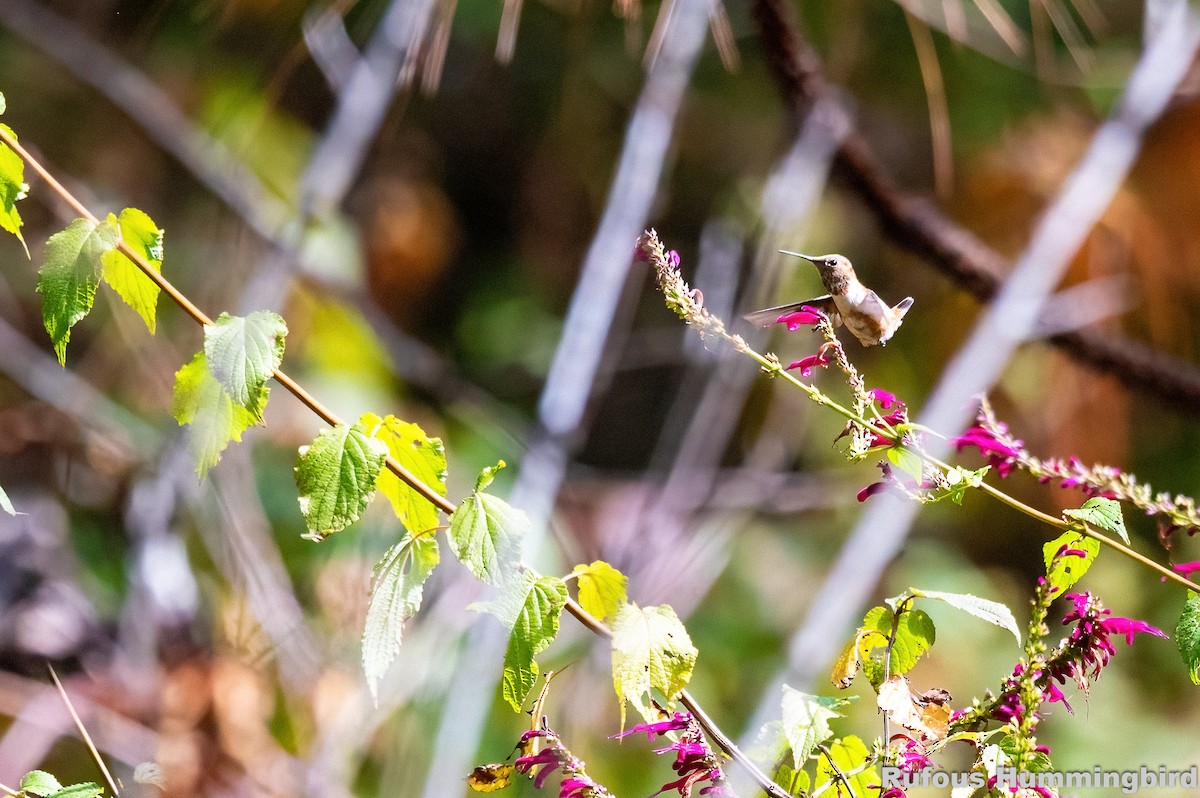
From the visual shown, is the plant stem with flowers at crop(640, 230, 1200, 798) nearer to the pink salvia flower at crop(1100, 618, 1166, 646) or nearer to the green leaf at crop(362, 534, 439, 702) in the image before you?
the pink salvia flower at crop(1100, 618, 1166, 646)

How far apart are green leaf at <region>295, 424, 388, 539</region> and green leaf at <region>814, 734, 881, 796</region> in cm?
19

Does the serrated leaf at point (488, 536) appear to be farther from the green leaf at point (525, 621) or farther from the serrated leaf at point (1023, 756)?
the serrated leaf at point (1023, 756)

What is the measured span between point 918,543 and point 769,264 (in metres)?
0.58

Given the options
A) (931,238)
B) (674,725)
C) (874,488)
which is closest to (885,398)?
(874,488)

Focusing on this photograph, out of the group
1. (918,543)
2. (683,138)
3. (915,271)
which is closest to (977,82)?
(915,271)

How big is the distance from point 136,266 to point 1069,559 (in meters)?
0.36

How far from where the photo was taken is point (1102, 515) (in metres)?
0.34

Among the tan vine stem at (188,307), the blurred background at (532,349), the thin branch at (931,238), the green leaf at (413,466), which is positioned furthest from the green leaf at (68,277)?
the thin branch at (931,238)

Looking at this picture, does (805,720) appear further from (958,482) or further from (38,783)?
(38,783)

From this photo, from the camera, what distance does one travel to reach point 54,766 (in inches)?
45.4

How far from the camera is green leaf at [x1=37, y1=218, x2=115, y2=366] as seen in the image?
342 millimetres

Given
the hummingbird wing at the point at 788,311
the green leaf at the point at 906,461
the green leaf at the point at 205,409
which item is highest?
the hummingbird wing at the point at 788,311

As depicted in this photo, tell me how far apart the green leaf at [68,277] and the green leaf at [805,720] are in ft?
0.96

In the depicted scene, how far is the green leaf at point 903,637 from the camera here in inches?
13.8
